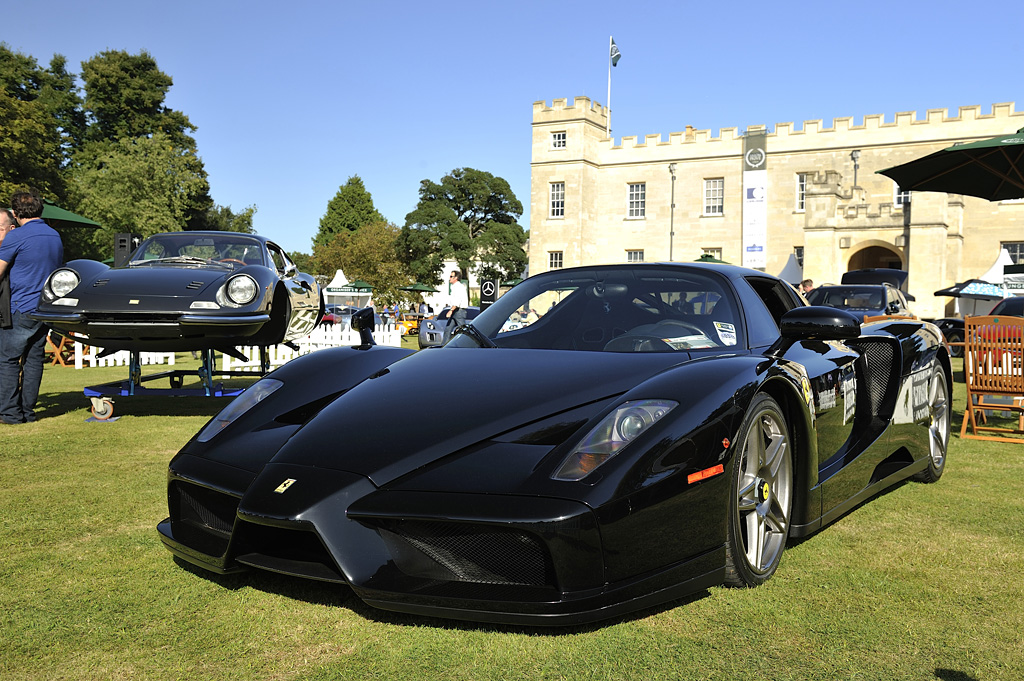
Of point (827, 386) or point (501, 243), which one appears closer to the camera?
point (827, 386)

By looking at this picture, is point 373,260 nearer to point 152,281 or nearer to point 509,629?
point 152,281

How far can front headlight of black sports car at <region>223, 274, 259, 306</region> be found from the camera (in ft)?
23.9

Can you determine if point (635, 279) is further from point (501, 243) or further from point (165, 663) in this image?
point (501, 243)

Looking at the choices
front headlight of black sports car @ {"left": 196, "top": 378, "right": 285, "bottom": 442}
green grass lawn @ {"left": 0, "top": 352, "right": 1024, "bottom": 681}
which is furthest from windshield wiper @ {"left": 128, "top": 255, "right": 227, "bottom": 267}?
front headlight of black sports car @ {"left": 196, "top": 378, "right": 285, "bottom": 442}

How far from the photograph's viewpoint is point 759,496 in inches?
126

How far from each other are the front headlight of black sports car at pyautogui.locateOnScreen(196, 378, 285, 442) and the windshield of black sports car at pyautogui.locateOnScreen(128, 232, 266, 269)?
4833 millimetres

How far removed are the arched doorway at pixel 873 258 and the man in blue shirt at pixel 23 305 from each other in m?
44.4

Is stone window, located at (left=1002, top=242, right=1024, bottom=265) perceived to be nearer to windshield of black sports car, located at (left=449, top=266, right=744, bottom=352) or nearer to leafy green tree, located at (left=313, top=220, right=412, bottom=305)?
leafy green tree, located at (left=313, top=220, right=412, bottom=305)

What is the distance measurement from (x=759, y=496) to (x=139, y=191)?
4709 centimetres

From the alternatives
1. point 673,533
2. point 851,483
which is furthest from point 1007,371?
point 673,533

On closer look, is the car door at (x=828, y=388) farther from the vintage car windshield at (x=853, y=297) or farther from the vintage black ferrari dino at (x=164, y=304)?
the vintage car windshield at (x=853, y=297)

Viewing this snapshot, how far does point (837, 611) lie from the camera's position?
3.00 m

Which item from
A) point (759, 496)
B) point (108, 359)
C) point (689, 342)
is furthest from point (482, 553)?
point (108, 359)

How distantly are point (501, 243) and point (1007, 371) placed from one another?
52800 mm
